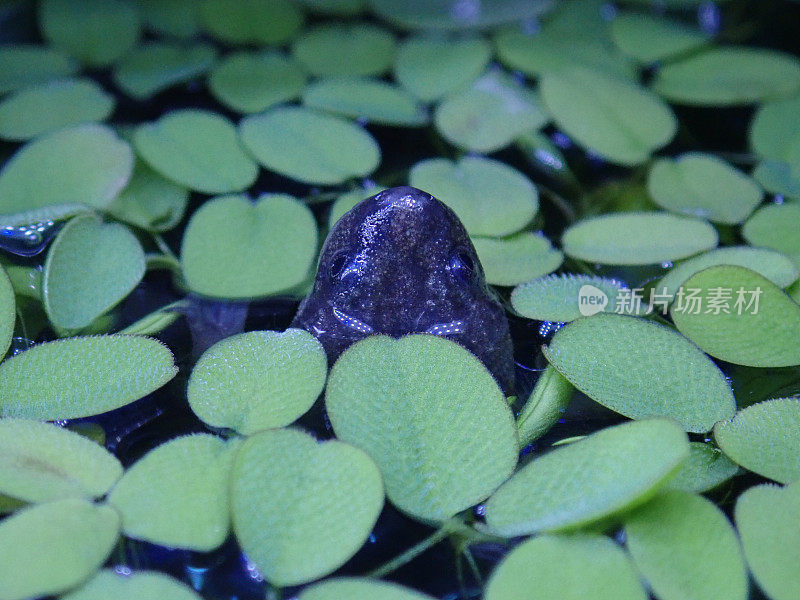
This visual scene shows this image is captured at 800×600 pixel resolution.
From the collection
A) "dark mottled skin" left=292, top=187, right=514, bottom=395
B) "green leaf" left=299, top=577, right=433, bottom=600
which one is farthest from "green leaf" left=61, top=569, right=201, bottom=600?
"dark mottled skin" left=292, top=187, right=514, bottom=395

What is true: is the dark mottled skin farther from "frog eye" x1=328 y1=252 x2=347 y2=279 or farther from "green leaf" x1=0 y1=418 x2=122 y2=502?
"green leaf" x1=0 y1=418 x2=122 y2=502

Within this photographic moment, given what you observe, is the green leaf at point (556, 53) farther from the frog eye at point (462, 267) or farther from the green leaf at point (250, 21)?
the frog eye at point (462, 267)

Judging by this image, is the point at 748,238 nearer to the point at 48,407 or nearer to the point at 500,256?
the point at 500,256

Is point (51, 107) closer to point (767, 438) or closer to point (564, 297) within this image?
point (564, 297)

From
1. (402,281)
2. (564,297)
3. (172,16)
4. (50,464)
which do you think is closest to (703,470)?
(564,297)

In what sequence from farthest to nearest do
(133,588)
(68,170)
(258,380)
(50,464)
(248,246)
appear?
(68,170) → (248,246) → (258,380) → (50,464) → (133,588)

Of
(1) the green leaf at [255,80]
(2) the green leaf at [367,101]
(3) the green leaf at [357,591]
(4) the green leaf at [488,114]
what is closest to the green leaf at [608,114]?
(4) the green leaf at [488,114]

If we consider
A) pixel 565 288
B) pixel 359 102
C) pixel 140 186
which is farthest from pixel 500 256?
pixel 140 186
